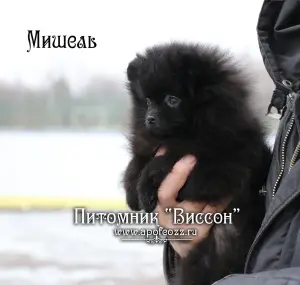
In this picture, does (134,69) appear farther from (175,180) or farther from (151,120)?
(175,180)

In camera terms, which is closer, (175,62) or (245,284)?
(245,284)

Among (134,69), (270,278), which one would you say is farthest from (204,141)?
(270,278)

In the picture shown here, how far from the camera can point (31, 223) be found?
205cm

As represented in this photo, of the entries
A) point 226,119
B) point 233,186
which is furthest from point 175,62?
point 233,186

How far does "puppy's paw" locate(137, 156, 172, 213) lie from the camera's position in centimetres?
107

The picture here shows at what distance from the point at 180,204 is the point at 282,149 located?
317mm

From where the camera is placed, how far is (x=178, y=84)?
108 cm

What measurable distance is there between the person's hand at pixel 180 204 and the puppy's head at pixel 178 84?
0.08 metres

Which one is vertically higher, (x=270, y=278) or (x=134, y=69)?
(x=134, y=69)

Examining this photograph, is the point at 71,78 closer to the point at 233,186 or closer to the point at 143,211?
the point at 143,211

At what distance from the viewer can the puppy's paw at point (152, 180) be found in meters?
1.07

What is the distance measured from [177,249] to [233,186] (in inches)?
6.4

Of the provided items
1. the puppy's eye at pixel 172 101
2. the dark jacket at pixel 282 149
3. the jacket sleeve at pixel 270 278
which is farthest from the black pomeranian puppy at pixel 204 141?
the jacket sleeve at pixel 270 278

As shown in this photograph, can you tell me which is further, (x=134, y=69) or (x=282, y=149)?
(x=134, y=69)
